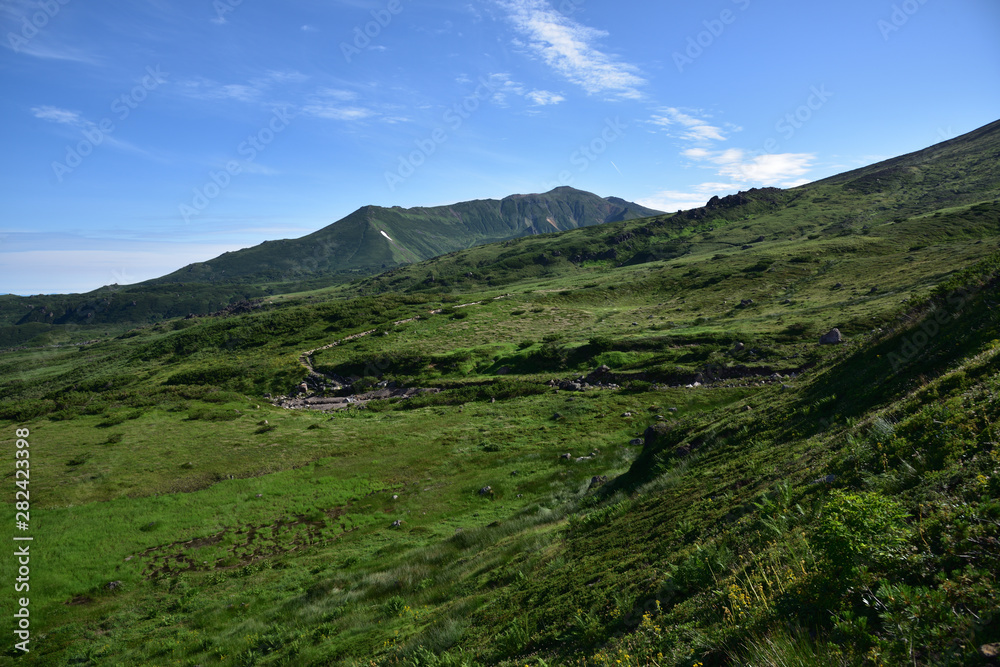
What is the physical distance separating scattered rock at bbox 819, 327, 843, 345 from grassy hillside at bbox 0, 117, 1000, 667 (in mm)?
1224

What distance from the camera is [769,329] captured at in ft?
171

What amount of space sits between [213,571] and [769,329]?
57571 millimetres

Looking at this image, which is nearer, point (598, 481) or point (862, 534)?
point (862, 534)

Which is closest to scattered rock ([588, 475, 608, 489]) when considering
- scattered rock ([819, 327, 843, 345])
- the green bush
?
the green bush

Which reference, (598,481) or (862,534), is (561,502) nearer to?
(598,481)

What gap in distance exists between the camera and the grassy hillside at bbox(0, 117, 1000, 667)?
5621 millimetres

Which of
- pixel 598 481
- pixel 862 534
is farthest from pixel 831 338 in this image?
pixel 862 534

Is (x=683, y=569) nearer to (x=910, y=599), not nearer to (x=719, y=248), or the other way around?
(x=910, y=599)

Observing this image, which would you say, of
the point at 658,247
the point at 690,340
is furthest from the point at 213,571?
the point at 658,247

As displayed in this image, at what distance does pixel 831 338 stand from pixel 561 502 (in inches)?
1523

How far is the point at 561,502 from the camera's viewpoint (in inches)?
925

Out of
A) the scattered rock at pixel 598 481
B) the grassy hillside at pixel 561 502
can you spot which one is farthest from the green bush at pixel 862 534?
the scattered rock at pixel 598 481

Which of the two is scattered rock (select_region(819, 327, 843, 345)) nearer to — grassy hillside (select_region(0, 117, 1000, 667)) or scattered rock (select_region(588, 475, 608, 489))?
grassy hillside (select_region(0, 117, 1000, 667))

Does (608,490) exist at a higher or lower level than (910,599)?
lower
